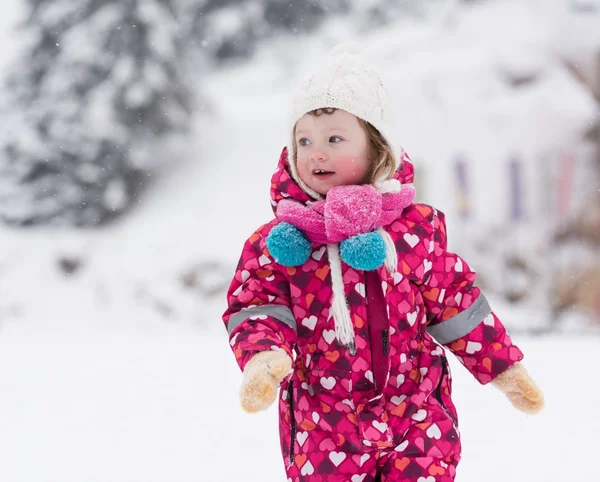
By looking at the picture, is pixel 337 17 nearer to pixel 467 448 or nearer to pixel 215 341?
pixel 215 341

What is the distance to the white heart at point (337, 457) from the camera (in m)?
1.63

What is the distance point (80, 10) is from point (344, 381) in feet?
23.1

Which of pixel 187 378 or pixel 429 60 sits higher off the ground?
pixel 429 60

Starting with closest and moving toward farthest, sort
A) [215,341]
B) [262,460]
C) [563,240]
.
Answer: [262,460], [215,341], [563,240]

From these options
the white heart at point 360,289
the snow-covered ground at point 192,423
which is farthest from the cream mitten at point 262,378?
the snow-covered ground at point 192,423

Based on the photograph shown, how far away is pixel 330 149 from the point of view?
171 cm

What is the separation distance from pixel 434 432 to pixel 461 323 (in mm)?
280

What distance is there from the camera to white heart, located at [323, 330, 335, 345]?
1671mm

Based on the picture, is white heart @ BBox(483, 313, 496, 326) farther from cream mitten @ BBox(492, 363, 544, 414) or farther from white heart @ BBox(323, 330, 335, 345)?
white heart @ BBox(323, 330, 335, 345)

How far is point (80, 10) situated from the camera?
7680mm

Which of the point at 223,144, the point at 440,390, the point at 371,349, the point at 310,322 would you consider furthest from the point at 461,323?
the point at 223,144

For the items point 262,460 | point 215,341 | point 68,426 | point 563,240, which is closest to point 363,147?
point 262,460

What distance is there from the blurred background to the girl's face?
17.3ft

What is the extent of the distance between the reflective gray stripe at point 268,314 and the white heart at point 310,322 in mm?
25
